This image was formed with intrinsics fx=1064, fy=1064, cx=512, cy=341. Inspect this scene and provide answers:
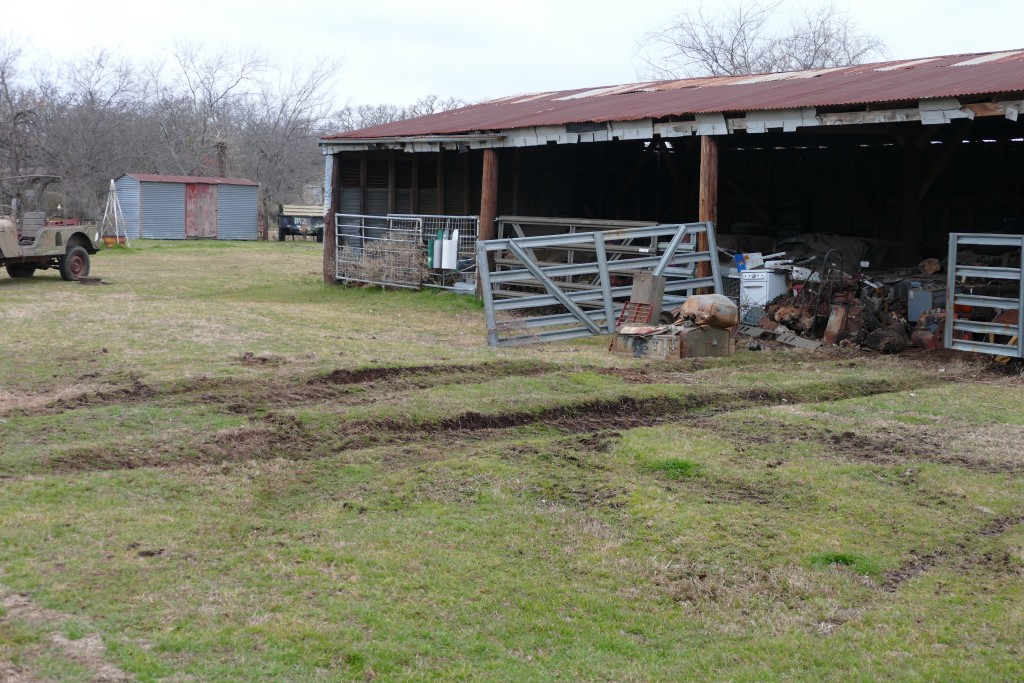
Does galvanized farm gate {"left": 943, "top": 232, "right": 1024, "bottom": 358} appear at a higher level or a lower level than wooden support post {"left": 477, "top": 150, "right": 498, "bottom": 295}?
lower

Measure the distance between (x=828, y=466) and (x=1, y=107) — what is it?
4748 centimetres

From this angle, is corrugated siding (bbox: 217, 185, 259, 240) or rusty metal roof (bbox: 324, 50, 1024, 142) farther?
corrugated siding (bbox: 217, 185, 259, 240)

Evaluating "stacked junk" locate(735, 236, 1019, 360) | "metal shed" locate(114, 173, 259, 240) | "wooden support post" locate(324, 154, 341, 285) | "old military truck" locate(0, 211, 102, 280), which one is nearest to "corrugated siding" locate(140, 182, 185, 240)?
"metal shed" locate(114, 173, 259, 240)

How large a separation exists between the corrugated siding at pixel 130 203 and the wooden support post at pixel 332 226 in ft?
71.7

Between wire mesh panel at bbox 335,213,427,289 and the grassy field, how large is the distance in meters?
8.53

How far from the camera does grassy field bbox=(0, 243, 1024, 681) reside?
4438 mm

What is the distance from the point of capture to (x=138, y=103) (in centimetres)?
6284

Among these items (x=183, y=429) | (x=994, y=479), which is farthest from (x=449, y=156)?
(x=994, y=479)

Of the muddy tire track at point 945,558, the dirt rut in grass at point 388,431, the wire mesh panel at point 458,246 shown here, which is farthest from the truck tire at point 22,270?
the muddy tire track at point 945,558

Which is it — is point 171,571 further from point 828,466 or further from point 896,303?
point 896,303

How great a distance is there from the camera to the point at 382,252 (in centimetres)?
2064

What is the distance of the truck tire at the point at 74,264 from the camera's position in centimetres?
2123

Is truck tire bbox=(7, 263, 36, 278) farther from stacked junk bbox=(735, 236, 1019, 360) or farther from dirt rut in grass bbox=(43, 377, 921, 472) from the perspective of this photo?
dirt rut in grass bbox=(43, 377, 921, 472)

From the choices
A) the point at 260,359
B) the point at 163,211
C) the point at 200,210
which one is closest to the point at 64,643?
the point at 260,359
